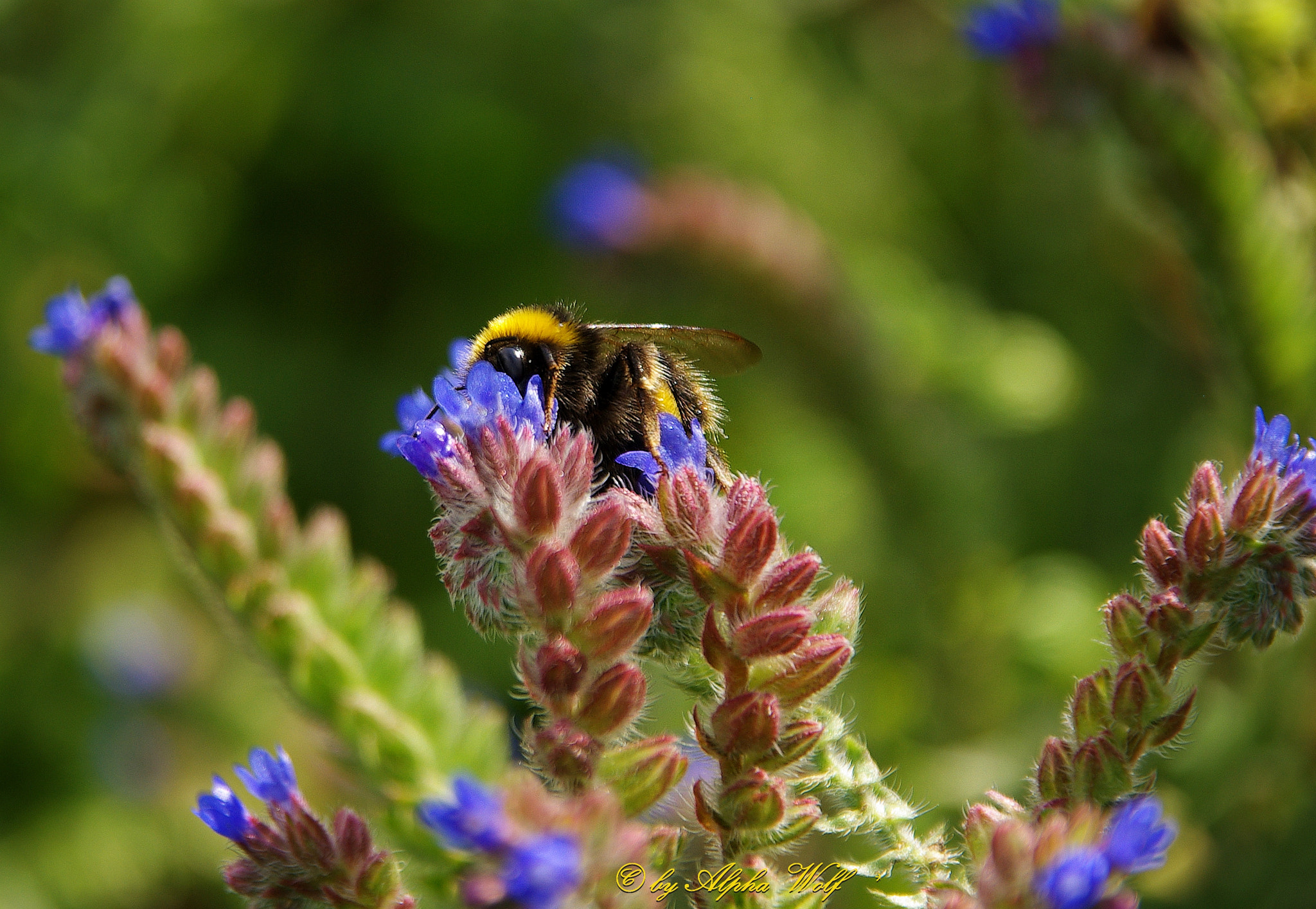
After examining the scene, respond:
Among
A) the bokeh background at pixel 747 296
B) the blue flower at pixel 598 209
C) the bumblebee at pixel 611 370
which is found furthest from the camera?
the blue flower at pixel 598 209

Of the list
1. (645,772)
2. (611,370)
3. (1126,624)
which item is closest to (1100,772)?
(1126,624)

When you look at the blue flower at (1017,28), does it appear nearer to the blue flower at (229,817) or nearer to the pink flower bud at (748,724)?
the pink flower bud at (748,724)

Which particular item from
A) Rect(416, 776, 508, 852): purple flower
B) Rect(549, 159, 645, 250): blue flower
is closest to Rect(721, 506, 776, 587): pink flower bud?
Rect(416, 776, 508, 852): purple flower

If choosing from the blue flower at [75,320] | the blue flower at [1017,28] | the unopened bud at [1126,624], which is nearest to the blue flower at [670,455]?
the unopened bud at [1126,624]

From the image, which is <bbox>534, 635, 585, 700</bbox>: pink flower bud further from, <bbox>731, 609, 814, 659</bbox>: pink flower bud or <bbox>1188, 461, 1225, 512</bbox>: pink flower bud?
<bbox>1188, 461, 1225, 512</bbox>: pink flower bud

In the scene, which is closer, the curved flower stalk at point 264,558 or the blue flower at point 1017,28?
the curved flower stalk at point 264,558
